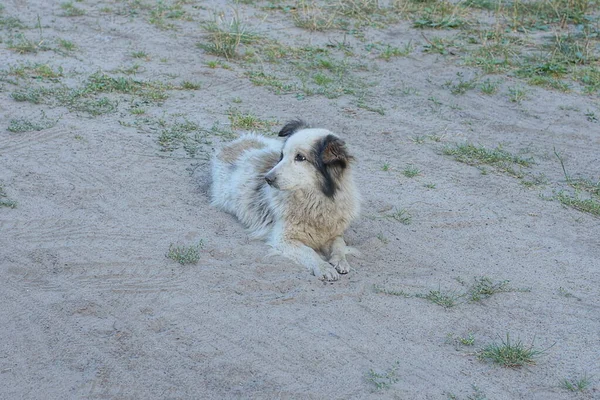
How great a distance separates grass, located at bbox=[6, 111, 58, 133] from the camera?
720cm

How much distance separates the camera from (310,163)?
A: 18.5ft

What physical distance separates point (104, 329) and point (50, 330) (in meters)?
0.32

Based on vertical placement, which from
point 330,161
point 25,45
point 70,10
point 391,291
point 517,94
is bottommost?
point 391,291

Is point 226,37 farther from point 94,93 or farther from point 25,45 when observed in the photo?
point 25,45

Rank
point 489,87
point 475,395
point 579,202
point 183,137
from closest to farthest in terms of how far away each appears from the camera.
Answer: point 475,395 → point 579,202 → point 183,137 → point 489,87

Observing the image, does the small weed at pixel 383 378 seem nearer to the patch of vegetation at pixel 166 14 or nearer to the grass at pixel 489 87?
the grass at pixel 489 87

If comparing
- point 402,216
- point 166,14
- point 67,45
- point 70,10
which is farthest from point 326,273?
point 70,10

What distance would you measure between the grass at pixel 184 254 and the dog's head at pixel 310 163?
809 millimetres

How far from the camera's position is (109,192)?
6.26 metres

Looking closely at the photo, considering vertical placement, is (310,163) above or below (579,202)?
above

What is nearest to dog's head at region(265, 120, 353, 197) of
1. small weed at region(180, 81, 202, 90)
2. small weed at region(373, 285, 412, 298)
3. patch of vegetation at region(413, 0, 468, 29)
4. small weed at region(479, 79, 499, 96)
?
small weed at region(373, 285, 412, 298)

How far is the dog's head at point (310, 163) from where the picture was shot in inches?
220

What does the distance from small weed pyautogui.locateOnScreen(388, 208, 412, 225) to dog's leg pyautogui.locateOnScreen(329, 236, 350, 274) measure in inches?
25.3

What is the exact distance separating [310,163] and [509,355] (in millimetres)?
2161
